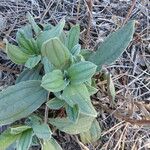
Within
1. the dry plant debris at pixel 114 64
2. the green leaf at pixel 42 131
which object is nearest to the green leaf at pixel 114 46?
the dry plant debris at pixel 114 64

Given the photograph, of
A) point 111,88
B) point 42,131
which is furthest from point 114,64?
point 42,131

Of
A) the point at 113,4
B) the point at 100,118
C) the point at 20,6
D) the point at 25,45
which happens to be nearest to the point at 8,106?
the point at 25,45

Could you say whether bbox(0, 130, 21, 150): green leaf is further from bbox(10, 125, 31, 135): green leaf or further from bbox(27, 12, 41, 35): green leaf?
bbox(27, 12, 41, 35): green leaf

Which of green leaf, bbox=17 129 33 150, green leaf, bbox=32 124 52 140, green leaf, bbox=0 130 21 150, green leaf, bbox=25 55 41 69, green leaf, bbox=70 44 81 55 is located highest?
green leaf, bbox=70 44 81 55

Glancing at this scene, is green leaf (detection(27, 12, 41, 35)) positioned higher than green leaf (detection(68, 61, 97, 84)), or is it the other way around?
green leaf (detection(27, 12, 41, 35))

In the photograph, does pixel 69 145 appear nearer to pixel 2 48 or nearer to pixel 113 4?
pixel 2 48

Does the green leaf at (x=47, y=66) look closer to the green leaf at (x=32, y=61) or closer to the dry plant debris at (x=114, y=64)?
the green leaf at (x=32, y=61)

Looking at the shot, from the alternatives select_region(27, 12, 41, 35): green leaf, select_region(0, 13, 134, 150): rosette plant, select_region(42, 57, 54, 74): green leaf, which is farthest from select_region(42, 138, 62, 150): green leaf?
select_region(27, 12, 41, 35): green leaf
